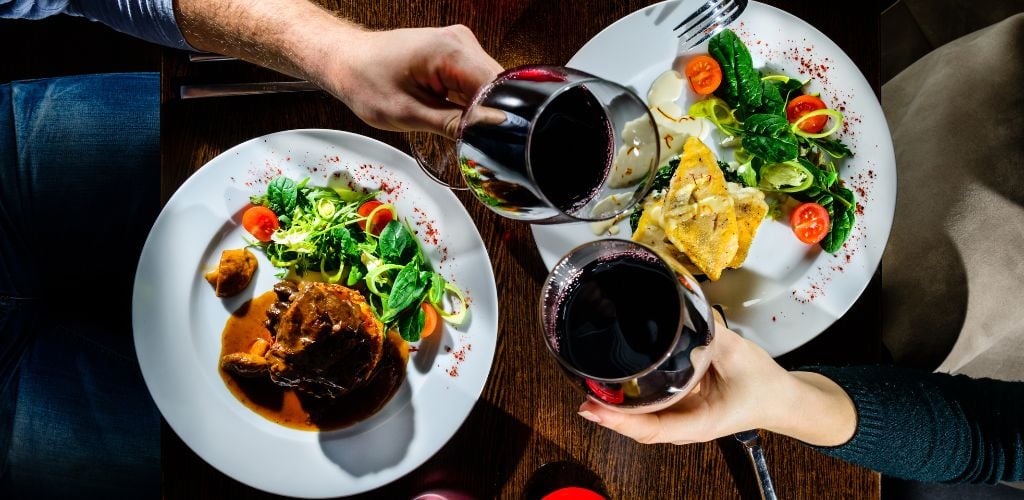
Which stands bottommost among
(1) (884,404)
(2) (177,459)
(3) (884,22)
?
(1) (884,404)

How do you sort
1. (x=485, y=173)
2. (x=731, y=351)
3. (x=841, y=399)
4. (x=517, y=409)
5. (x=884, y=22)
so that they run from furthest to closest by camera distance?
(x=884, y=22)
(x=517, y=409)
(x=841, y=399)
(x=731, y=351)
(x=485, y=173)

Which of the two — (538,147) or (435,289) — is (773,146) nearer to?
(538,147)

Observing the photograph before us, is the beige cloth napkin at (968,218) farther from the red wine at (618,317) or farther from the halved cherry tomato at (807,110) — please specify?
the red wine at (618,317)

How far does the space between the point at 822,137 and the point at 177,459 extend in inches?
83.5

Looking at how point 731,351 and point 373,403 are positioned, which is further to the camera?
point 373,403

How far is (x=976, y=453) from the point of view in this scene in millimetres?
1853

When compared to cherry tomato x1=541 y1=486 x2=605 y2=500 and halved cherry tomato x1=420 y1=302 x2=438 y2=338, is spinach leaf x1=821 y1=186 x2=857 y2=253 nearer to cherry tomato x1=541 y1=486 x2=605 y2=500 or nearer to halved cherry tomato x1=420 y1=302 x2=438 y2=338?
cherry tomato x1=541 y1=486 x2=605 y2=500

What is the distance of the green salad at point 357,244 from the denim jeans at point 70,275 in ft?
2.15

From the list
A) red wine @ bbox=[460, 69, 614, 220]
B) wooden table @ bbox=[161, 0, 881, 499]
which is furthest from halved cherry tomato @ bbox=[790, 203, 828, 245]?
red wine @ bbox=[460, 69, 614, 220]

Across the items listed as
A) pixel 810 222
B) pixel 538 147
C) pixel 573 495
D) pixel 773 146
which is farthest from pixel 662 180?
pixel 573 495

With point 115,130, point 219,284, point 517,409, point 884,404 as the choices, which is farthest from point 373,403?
point 884,404

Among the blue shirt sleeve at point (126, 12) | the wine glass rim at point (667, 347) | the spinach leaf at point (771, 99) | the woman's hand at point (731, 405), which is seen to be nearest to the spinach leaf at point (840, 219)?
the spinach leaf at point (771, 99)

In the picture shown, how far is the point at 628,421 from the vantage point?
4.95 ft

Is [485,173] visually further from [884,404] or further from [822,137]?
[884,404]
